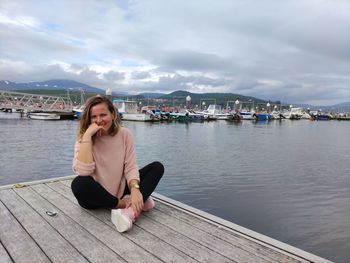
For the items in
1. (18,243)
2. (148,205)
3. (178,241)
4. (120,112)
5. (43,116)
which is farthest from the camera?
(120,112)

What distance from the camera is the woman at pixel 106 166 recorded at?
11.3 ft

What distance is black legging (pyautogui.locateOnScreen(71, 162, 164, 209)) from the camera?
346 centimetres

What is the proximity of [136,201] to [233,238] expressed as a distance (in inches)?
42.8

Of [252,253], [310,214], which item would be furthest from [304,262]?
[310,214]

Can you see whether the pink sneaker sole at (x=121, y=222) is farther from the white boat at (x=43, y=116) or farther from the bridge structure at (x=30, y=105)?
the bridge structure at (x=30, y=105)

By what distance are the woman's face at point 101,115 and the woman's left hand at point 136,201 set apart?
2.64 feet

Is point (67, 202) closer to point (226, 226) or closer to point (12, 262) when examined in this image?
point (12, 262)

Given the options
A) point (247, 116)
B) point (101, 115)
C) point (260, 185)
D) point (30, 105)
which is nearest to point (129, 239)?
point (101, 115)

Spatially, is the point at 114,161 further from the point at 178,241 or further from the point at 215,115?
the point at 215,115

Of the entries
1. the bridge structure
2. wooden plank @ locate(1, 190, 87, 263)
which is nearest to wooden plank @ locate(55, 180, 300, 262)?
wooden plank @ locate(1, 190, 87, 263)

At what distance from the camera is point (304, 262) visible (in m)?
2.60

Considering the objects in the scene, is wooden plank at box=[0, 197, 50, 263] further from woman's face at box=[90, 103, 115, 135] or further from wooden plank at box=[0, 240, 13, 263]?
woman's face at box=[90, 103, 115, 135]

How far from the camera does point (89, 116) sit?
142 inches

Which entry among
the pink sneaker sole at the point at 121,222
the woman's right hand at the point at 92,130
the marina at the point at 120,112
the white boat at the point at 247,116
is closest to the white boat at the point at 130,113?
the marina at the point at 120,112
